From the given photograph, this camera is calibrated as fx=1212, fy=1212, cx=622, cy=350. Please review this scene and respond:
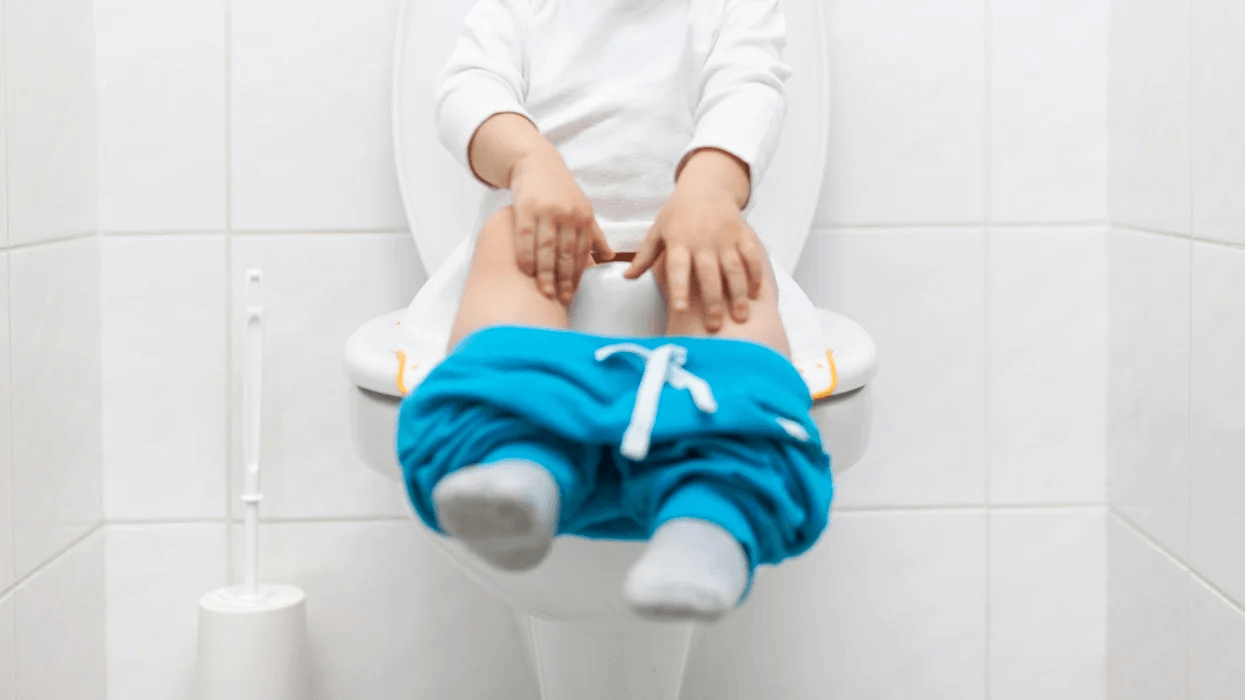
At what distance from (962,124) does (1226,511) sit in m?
0.44

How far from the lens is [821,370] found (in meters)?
0.72

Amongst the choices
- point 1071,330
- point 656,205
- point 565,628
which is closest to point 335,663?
point 565,628

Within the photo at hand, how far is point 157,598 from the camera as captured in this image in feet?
3.89

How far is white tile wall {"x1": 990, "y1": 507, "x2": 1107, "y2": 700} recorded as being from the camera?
1.21 metres

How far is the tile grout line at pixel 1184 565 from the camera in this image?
935 mm

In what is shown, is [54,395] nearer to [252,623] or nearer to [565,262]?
[252,623]

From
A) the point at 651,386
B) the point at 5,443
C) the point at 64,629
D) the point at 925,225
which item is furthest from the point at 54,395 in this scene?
the point at 925,225

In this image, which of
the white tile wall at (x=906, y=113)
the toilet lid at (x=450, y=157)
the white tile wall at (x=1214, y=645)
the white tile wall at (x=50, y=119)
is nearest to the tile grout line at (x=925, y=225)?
the white tile wall at (x=906, y=113)

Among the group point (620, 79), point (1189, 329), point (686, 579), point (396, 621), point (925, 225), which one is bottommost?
point (396, 621)

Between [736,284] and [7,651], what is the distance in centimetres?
69

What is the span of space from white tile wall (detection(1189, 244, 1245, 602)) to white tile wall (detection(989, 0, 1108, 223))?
8.2 inches

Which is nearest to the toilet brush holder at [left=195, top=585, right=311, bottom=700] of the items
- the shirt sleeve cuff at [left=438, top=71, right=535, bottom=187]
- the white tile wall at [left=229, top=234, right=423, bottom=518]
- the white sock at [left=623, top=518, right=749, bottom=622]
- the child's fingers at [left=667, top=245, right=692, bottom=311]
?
the white tile wall at [left=229, top=234, right=423, bottom=518]

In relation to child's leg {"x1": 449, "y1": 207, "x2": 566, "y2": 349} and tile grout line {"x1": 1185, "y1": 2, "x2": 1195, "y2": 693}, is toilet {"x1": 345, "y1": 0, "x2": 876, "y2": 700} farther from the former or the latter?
tile grout line {"x1": 1185, "y1": 2, "x2": 1195, "y2": 693}

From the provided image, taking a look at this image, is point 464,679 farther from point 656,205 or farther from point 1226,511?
point 1226,511
